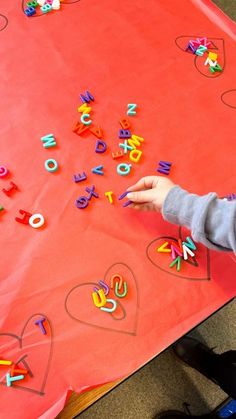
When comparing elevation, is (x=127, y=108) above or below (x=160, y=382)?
above

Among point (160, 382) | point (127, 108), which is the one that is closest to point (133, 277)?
point (127, 108)

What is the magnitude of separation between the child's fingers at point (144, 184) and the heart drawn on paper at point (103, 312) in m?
0.15

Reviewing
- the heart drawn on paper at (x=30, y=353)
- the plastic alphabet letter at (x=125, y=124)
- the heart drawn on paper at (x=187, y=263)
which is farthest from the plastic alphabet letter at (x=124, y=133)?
the heart drawn on paper at (x=30, y=353)

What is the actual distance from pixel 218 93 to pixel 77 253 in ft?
1.51

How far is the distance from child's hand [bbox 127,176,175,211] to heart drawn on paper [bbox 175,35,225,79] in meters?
0.33

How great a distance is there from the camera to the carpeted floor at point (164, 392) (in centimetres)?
88

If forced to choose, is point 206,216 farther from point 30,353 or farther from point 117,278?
point 30,353

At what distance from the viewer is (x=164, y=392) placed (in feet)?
2.98

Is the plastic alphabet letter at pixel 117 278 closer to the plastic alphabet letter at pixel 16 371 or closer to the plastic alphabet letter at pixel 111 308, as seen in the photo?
the plastic alphabet letter at pixel 111 308

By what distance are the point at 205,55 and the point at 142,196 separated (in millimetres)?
419

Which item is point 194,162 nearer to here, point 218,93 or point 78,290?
point 218,93

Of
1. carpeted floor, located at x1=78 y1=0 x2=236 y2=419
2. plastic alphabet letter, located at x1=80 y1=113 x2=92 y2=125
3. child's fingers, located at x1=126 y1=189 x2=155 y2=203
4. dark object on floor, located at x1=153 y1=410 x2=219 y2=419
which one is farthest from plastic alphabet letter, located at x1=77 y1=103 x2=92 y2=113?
dark object on floor, located at x1=153 y1=410 x2=219 y2=419

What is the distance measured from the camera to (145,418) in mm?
877

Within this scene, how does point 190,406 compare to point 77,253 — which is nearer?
point 77,253
